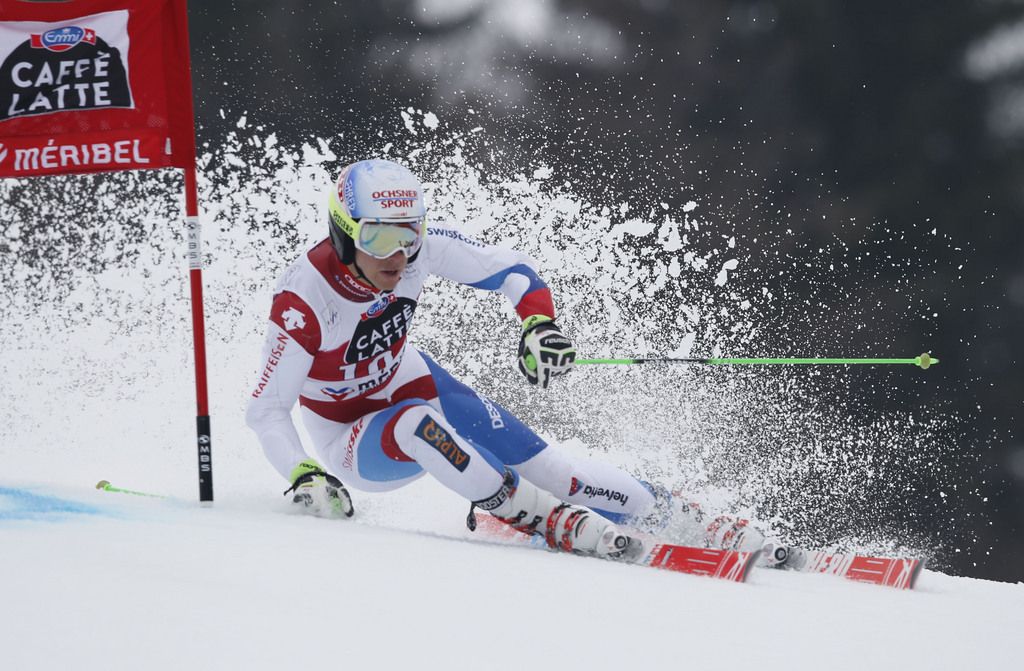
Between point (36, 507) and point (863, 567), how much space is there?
2.21 m

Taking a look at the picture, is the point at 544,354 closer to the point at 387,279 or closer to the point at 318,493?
the point at 387,279

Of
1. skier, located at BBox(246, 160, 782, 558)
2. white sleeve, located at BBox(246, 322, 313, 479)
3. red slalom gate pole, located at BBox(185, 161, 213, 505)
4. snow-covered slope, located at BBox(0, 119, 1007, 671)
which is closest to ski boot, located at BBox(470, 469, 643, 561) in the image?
skier, located at BBox(246, 160, 782, 558)

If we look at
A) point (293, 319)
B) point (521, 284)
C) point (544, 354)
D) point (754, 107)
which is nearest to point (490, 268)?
point (521, 284)

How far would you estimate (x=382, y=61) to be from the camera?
614cm

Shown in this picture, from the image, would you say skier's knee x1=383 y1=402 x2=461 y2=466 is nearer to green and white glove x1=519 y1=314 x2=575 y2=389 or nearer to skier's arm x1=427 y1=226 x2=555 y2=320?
green and white glove x1=519 y1=314 x2=575 y2=389

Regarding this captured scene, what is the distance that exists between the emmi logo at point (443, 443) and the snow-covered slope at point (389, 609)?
0.24 metres

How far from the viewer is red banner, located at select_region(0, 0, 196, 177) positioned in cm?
315

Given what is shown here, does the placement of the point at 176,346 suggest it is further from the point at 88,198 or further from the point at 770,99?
the point at 770,99

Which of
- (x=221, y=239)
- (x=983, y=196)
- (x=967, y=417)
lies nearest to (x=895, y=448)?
(x=967, y=417)

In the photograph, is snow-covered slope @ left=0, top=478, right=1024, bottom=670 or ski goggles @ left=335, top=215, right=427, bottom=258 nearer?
snow-covered slope @ left=0, top=478, right=1024, bottom=670

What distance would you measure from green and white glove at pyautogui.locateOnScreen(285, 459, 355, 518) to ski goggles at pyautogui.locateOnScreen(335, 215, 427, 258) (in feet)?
2.03

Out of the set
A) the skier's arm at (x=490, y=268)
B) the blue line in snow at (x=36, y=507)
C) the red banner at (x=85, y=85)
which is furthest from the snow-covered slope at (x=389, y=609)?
the red banner at (x=85, y=85)

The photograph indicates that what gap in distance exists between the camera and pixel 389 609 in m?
1.72

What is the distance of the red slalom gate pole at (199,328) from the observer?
123 inches
